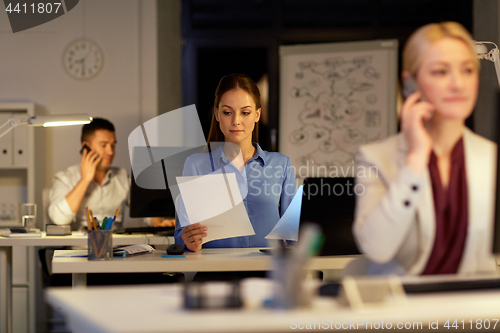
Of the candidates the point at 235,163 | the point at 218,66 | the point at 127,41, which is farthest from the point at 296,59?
the point at 235,163

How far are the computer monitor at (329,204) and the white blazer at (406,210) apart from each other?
1.75 ft

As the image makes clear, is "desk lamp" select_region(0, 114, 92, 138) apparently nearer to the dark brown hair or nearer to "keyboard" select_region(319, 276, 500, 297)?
the dark brown hair

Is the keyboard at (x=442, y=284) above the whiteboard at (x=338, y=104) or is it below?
below

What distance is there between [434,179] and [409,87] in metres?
0.22

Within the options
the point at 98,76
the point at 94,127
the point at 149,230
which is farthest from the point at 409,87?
the point at 98,76

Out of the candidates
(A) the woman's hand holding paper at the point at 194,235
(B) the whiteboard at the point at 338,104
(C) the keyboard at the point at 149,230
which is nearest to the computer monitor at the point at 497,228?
(A) the woman's hand holding paper at the point at 194,235

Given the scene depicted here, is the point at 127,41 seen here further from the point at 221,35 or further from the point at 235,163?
the point at 235,163

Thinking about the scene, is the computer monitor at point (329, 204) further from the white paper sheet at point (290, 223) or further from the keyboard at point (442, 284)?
the keyboard at point (442, 284)

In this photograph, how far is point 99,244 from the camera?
1.73m

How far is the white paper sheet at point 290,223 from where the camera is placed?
1795 mm

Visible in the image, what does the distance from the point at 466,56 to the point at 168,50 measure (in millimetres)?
3454

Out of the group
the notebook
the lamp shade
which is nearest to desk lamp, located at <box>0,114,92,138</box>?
the lamp shade

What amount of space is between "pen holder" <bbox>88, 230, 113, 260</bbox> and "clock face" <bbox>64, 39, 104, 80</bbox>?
2.71 meters

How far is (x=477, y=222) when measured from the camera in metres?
1.07
